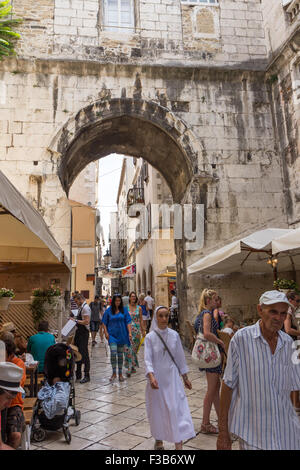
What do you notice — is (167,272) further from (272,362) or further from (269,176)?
(272,362)

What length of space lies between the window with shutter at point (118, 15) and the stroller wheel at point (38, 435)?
1087cm

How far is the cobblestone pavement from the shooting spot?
343 cm

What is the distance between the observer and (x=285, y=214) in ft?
32.9

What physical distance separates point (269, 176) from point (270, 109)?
7.37ft

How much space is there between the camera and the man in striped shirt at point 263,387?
1.89 meters

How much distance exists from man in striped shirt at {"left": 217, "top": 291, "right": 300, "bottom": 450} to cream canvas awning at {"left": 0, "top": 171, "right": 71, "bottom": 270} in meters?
1.86

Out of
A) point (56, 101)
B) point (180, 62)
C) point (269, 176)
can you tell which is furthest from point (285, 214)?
point (56, 101)

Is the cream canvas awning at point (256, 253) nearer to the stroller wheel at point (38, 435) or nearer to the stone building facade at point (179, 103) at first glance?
the stone building facade at point (179, 103)

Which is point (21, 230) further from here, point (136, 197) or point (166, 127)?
point (136, 197)

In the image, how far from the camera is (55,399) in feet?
12.0

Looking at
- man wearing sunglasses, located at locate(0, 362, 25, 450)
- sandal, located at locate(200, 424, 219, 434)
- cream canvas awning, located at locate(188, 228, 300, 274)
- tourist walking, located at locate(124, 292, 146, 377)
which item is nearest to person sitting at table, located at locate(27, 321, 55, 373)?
sandal, located at locate(200, 424, 219, 434)

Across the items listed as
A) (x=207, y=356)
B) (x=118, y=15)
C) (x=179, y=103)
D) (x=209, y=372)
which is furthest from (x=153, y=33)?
(x=209, y=372)

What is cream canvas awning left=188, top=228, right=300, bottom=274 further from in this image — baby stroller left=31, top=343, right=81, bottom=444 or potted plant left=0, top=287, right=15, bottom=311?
potted plant left=0, top=287, right=15, bottom=311

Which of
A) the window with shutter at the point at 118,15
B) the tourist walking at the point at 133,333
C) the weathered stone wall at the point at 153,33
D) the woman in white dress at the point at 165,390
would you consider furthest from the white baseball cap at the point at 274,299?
the window with shutter at the point at 118,15
